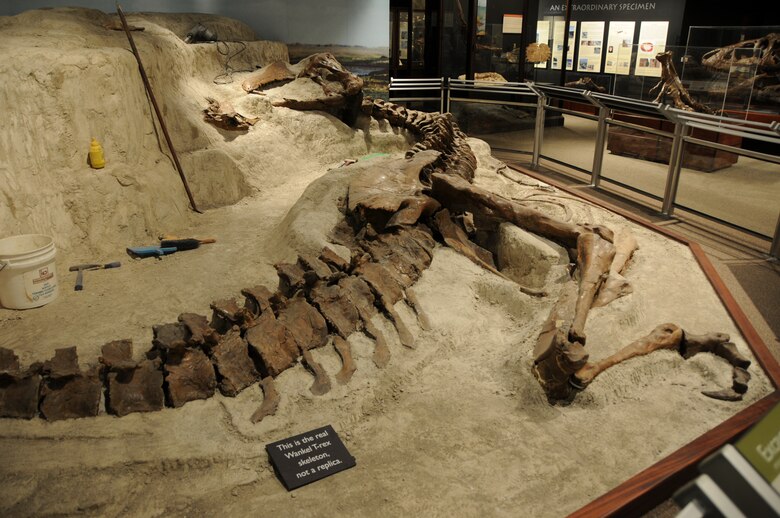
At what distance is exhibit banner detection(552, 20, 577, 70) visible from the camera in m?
10.0

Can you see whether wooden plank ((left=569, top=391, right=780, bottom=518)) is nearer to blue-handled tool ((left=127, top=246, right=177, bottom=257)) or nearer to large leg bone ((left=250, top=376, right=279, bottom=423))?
large leg bone ((left=250, top=376, right=279, bottom=423))

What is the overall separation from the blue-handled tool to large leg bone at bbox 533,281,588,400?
4.09 meters

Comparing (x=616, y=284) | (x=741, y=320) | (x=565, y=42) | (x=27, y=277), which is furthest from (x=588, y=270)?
(x=565, y=42)

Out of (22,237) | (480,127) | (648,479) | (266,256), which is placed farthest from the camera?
(480,127)

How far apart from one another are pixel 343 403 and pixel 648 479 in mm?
1651

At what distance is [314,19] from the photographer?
10156 millimetres

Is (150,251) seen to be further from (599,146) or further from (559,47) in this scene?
(559,47)

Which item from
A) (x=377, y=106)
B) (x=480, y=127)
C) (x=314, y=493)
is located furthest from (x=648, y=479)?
(x=480, y=127)

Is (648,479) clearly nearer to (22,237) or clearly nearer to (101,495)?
(101,495)

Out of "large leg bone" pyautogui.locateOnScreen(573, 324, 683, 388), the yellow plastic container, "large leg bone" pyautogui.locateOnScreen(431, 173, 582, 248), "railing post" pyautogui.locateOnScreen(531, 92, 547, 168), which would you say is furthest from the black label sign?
"railing post" pyautogui.locateOnScreen(531, 92, 547, 168)

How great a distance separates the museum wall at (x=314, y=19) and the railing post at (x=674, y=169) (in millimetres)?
5524

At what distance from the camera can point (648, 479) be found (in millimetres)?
2656

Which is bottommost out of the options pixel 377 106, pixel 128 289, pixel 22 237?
pixel 128 289

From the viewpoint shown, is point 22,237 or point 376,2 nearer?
point 22,237
